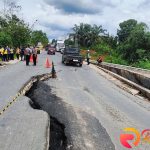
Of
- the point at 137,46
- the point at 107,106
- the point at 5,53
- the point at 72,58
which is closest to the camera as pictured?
the point at 107,106

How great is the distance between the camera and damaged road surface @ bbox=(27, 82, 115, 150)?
8453mm

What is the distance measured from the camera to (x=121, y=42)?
86.1 m

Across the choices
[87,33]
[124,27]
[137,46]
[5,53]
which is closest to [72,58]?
[5,53]

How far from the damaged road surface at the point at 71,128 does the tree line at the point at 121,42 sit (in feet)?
89.5

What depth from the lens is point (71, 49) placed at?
133 ft

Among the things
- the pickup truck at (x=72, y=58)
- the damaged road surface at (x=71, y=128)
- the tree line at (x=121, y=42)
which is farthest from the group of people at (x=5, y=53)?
the damaged road surface at (x=71, y=128)

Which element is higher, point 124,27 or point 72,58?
point 124,27

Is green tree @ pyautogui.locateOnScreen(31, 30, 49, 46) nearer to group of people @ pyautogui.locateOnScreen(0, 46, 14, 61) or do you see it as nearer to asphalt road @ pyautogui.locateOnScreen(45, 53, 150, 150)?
group of people @ pyautogui.locateOnScreen(0, 46, 14, 61)

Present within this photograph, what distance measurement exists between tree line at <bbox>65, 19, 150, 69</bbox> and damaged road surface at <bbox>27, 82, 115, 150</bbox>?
27281 millimetres

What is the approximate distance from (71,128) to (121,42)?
7747cm

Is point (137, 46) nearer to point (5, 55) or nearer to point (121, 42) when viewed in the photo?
point (5, 55)

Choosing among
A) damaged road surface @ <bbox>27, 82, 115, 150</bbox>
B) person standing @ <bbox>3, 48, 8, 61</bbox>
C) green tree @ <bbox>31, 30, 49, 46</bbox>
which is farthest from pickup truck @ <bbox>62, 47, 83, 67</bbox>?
green tree @ <bbox>31, 30, 49, 46</bbox>

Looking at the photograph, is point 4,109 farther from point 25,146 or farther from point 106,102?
point 106,102

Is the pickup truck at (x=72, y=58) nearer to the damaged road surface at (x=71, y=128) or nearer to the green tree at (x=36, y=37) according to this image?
the damaged road surface at (x=71, y=128)
